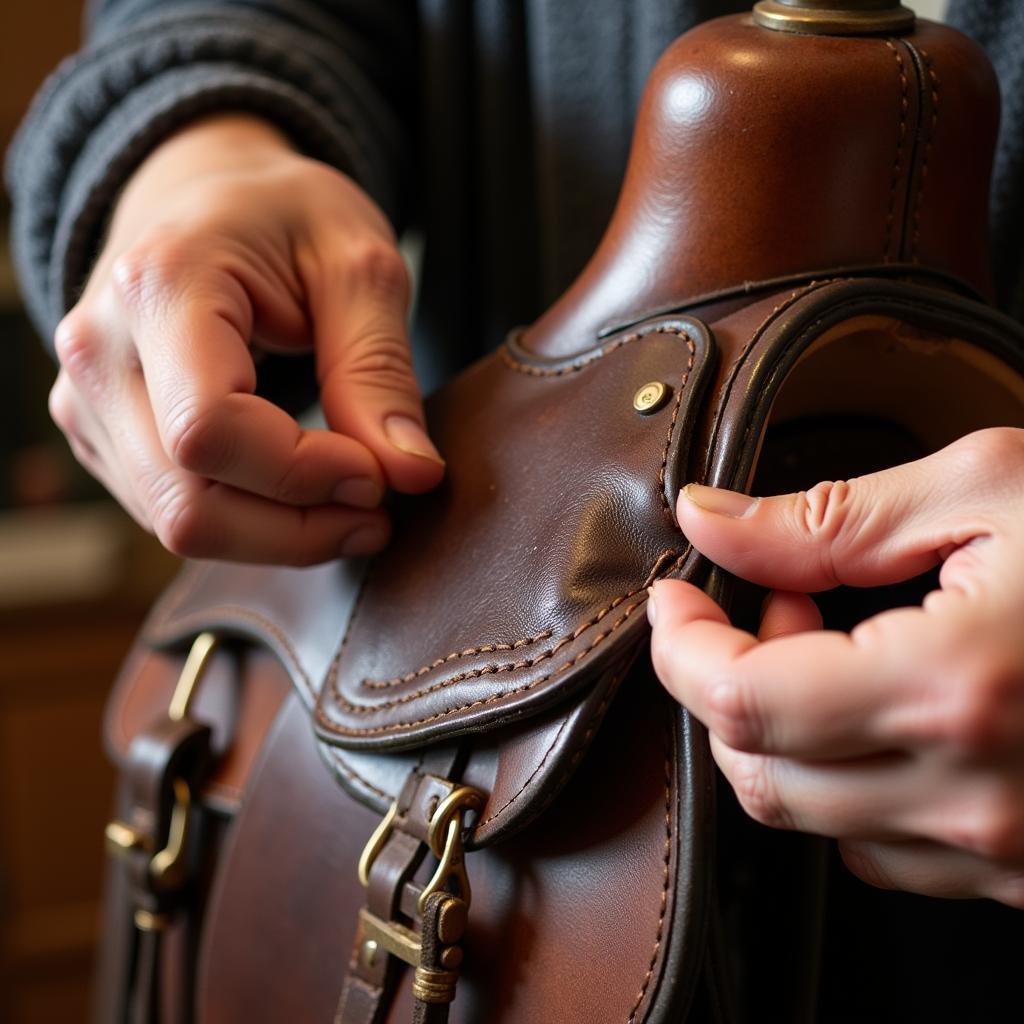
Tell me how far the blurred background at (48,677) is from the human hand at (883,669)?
4.93 feet

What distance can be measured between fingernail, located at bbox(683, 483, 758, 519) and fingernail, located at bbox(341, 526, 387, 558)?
183mm

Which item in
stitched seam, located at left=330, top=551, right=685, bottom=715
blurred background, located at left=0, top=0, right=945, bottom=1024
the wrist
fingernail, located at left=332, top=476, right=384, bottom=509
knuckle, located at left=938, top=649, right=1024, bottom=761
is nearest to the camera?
knuckle, located at left=938, top=649, right=1024, bottom=761

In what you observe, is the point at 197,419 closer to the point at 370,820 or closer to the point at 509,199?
the point at 370,820

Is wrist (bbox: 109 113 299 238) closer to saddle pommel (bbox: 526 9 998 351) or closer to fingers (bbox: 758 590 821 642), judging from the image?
saddle pommel (bbox: 526 9 998 351)

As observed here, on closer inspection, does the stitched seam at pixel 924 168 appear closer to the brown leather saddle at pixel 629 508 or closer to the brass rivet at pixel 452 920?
the brown leather saddle at pixel 629 508

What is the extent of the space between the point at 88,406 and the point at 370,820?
24 centimetres

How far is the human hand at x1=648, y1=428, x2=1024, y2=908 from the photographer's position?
1.02ft

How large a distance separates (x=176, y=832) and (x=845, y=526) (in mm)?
424

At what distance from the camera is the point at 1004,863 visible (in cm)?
33

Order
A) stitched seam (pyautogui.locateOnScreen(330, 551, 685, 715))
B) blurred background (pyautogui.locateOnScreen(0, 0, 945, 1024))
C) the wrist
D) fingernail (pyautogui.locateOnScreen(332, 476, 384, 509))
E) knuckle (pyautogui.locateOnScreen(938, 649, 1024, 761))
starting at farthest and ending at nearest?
blurred background (pyautogui.locateOnScreen(0, 0, 945, 1024)), the wrist, fingernail (pyautogui.locateOnScreen(332, 476, 384, 509)), stitched seam (pyautogui.locateOnScreen(330, 551, 685, 715)), knuckle (pyautogui.locateOnScreen(938, 649, 1024, 761))

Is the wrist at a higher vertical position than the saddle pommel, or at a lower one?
lower

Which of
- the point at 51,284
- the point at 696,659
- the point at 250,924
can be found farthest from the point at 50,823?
the point at 696,659

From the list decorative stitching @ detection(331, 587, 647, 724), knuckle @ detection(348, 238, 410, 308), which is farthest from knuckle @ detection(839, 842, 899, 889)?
knuckle @ detection(348, 238, 410, 308)

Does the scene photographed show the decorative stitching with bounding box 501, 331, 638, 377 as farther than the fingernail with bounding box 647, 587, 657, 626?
Yes
